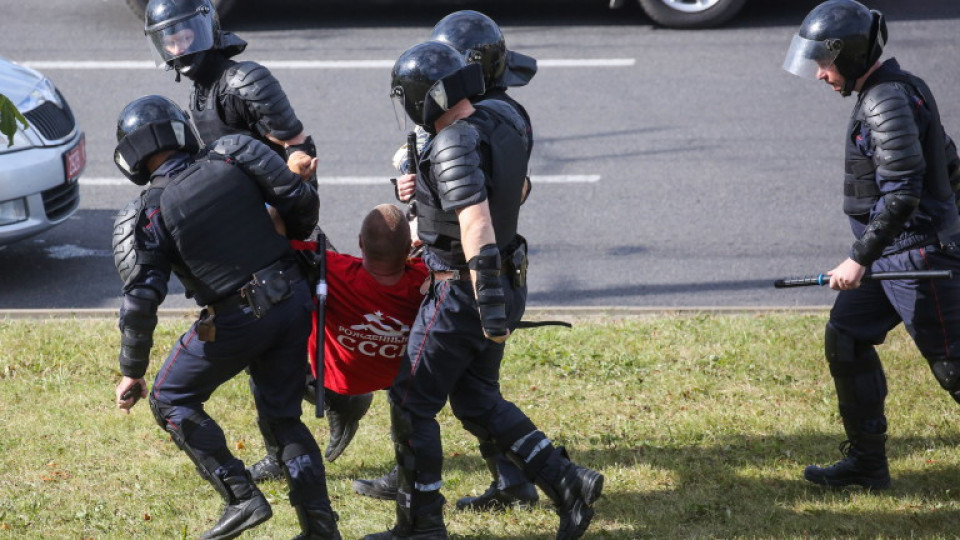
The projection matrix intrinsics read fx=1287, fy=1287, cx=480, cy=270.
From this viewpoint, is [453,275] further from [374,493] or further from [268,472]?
[268,472]

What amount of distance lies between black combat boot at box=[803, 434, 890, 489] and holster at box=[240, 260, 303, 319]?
2500mm

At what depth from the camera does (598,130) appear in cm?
1089

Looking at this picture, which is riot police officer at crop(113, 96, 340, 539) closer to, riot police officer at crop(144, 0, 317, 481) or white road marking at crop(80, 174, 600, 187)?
riot police officer at crop(144, 0, 317, 481)

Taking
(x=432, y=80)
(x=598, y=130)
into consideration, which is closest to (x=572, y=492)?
(x=432, y=80)

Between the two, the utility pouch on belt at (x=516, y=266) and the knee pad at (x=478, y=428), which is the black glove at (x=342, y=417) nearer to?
the knee pad at (x=478, y=428)

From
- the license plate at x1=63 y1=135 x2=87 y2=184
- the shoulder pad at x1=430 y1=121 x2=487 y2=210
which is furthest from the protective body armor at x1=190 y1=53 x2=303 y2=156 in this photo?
the license plate at x1=63 y1=135 x2=87 y2=184

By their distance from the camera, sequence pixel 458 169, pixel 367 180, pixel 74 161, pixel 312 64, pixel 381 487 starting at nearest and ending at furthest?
pixel 458 169 → pixel 381 487 → pixel 74 161 → pixel 367 180 → pixel 312 64

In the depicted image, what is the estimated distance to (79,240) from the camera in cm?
938

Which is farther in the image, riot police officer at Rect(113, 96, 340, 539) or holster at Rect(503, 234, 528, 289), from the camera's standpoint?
holster at Rect(503, 234, 528, 289)

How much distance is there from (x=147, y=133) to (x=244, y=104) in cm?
91

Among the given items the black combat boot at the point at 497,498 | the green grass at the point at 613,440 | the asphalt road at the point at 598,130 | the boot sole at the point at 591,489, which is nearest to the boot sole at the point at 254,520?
the green grass at the point at 613,440

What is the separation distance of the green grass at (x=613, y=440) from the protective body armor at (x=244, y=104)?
5.00 ft

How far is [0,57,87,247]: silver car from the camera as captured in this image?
8500mm

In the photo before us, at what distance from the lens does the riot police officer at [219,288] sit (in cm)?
482
